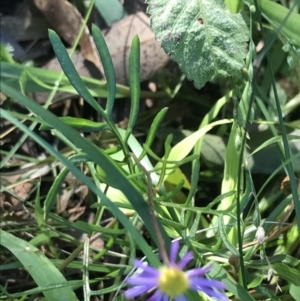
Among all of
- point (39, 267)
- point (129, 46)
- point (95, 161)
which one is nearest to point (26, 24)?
point (129, 46)

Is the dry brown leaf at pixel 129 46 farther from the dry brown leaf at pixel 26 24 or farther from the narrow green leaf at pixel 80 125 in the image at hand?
the narrow green leaf at pixel 80 125

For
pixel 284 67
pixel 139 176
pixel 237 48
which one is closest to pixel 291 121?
pixel 284 67

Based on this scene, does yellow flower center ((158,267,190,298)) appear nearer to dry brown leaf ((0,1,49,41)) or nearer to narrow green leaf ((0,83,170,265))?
narrow green leaf ((0,83,170,265))

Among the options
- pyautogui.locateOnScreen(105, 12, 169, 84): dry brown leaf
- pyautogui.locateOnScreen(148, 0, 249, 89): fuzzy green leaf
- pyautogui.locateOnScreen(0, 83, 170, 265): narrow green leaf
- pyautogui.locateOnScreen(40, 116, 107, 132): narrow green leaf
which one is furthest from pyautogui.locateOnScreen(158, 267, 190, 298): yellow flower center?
pyautogui.locateOnScreen(105, 12, 169, 84): dry brown leaf

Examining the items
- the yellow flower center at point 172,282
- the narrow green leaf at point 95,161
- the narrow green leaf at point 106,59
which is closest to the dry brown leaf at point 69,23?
the narrow green leaf at point 106,59

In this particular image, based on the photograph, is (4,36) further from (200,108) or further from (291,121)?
(291,121)
